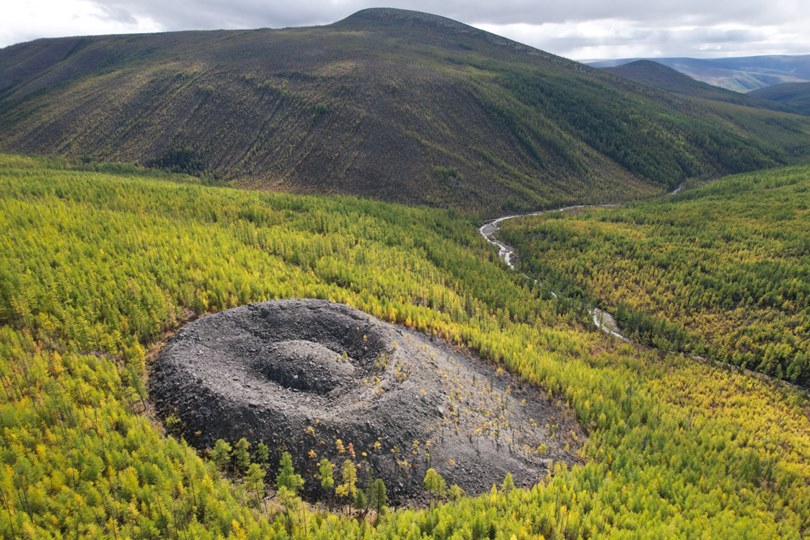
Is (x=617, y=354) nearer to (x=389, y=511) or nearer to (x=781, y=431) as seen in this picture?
(x=781, y=431)

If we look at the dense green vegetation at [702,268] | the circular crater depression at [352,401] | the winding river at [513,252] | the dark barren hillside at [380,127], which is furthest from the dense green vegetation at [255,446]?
the dark barren hillside at [380,127]

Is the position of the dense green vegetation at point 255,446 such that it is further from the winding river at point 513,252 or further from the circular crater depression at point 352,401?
the winding river at point 513,252

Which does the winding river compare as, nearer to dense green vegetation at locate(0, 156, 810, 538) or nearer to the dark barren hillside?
the dark barren hillside

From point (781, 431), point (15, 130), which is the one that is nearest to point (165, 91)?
point (15, 130)

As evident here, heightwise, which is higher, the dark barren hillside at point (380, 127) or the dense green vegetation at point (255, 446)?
the dark barren hillside at point (380, 127)

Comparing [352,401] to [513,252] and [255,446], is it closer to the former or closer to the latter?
[255,446]

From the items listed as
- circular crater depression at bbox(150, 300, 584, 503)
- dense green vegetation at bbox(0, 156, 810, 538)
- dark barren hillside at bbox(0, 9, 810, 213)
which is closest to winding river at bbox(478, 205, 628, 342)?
dark barren hillside at bbox(0, 9, 810, 213)

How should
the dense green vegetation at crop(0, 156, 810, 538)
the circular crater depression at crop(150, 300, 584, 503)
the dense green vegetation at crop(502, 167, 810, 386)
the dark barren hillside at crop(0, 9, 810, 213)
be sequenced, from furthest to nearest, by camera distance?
the dark barren hillside at crop(0, 9, 810, 213) < the dense green vegetation at crop(502, 167, 810, 386) < the circular crater depression at crop(150, 300, 584, 503) < the dense green vegetation at crop(0, 156, 810, 538)
